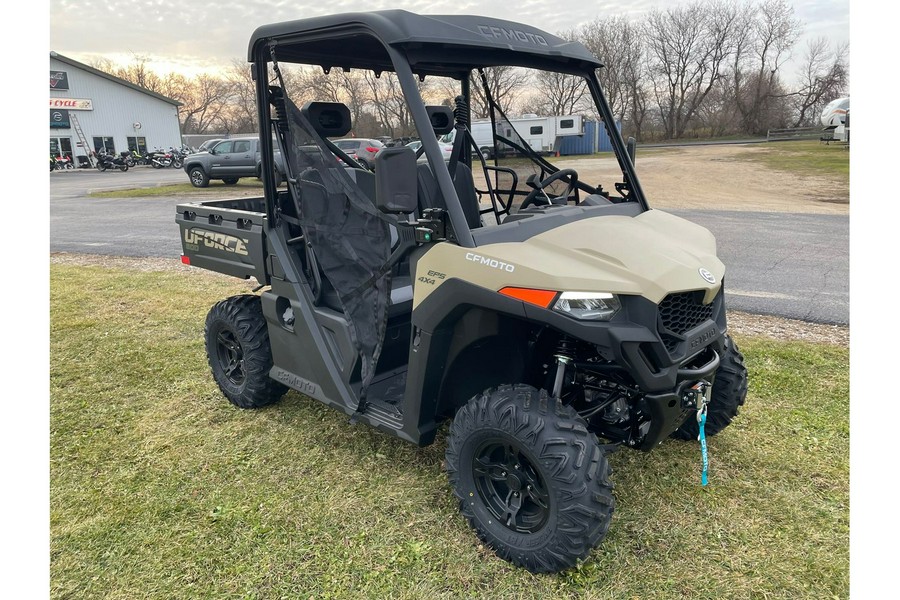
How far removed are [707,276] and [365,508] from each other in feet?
6.35

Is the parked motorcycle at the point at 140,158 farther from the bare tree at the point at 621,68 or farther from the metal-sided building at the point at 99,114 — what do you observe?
the bare tree at the point at 621,68

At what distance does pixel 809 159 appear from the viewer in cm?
2530

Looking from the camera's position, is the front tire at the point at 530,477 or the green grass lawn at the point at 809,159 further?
the green grass lawn at the point at 809,159

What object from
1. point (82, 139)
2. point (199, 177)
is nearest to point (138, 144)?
point (82, 139)

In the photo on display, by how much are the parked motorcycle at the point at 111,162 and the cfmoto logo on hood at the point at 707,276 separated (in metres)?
37.7

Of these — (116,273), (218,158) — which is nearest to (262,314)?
(116,273)

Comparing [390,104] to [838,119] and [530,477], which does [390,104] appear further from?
[838,119]

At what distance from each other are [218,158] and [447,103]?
1846 centimetres

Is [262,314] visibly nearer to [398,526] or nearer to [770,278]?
[398,526]

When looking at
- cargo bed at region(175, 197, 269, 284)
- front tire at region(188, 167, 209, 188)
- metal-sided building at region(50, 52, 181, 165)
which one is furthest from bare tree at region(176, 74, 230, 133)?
cargo bed at region(175, 197, 269, 284)

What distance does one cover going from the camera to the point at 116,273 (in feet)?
27.2

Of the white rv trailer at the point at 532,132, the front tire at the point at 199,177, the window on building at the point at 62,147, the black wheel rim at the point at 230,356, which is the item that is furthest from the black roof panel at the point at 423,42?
the window on building at the point at 62,147

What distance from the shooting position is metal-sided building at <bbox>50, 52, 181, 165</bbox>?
36.6 m

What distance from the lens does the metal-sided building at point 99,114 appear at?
120ft
